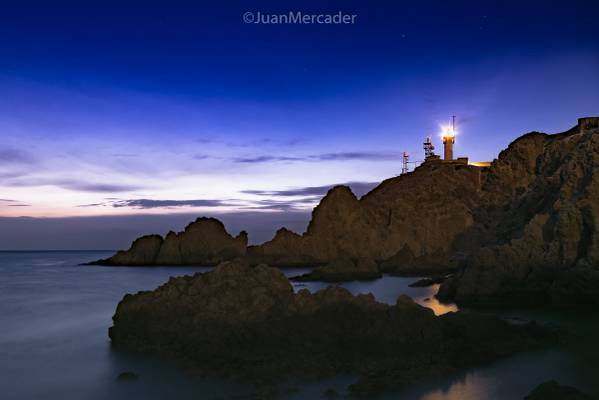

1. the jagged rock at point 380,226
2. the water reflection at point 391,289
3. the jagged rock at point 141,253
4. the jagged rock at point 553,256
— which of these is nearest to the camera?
the jagged rock at point 553,256

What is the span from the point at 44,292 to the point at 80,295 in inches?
253

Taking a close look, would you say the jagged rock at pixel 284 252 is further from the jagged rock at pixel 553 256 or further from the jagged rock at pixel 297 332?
the jagged rock at pixel 297 332

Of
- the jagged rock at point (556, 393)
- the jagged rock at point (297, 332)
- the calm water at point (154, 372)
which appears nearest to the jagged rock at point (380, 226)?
the calm water at point (154, 372)

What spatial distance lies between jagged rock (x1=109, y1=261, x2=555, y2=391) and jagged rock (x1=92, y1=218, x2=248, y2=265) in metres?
72.0

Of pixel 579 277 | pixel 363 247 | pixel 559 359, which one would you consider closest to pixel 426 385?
pixel 559 359

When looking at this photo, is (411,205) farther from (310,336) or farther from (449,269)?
(310,336)

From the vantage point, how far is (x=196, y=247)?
302 feet

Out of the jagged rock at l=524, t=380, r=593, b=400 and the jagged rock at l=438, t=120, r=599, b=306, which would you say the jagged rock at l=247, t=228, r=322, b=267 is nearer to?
the jagged rock at l=438, t=120, r=599, b=306

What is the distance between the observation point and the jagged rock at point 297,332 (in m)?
14.1

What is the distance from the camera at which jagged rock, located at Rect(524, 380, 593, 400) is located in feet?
34.0

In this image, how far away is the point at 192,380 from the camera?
13688mm

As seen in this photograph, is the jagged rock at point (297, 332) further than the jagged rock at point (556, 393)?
Yes

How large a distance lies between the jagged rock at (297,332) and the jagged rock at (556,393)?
3.05 metres

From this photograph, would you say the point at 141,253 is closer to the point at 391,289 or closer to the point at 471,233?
the point at 471,233
